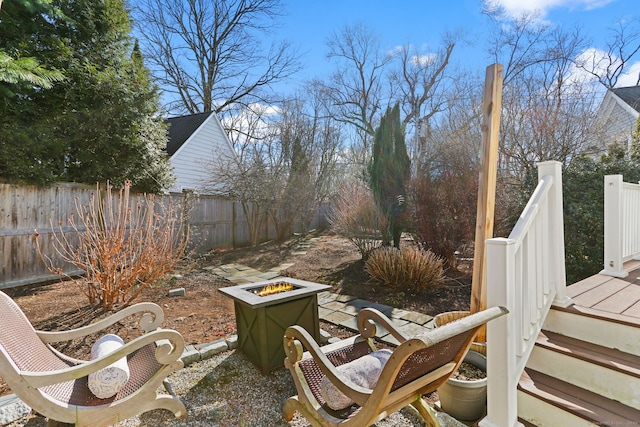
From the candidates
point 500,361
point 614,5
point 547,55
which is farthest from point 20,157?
point 614,5

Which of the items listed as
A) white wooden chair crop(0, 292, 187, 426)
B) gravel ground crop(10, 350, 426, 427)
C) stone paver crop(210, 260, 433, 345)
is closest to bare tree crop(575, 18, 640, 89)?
stone paver crop(210, 260, 433, 345)

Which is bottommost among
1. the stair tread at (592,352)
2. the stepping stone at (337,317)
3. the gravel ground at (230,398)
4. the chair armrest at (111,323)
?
the gravel ground at (230,398)

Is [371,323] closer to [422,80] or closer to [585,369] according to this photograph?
[585,369]

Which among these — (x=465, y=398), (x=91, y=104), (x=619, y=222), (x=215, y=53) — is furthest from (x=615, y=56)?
(x=91, y=104)

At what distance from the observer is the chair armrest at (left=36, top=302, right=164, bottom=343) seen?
6.83ft

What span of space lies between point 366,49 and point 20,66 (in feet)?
47.4

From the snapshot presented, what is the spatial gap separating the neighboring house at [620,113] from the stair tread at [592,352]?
749cm

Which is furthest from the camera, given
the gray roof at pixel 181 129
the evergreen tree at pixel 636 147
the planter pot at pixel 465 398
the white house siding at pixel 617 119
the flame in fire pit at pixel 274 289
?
the gray roof at pixel 181 129

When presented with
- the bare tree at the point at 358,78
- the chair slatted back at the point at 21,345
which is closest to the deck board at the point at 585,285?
the chair slatted back at the point at 21,345

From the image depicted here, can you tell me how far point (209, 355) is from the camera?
2947 millimetres

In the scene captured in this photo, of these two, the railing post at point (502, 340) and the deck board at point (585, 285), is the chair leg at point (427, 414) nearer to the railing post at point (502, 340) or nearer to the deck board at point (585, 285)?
the railing post at point (502, 340)

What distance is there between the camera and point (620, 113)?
9.32 metres

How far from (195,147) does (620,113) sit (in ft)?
44.3

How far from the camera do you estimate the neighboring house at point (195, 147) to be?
35.5 feet
